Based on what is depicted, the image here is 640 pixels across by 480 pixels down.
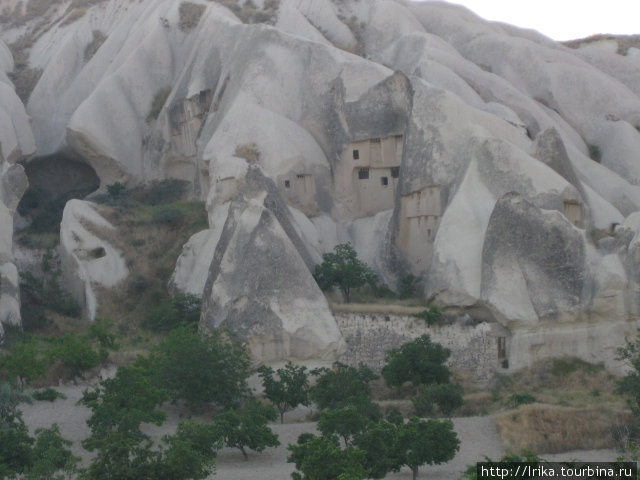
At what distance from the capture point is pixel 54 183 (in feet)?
142

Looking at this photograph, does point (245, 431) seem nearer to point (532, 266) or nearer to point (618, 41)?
point (532, 266)

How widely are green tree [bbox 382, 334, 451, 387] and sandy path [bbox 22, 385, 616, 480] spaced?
2.29 m

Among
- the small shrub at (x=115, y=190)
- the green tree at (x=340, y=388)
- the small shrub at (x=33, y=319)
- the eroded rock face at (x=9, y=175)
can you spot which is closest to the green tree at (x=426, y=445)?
the green tree at (x=340, y=388)

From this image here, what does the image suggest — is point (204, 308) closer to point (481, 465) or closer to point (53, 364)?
point (53, 364)

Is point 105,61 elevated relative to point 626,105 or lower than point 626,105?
elevated

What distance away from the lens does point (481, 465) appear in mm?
17797

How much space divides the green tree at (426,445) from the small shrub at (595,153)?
21114 millimetres

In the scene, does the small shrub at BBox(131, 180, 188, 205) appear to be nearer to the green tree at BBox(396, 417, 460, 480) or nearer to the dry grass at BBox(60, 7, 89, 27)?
the dry grass at BBox(60, 7, 89, 27)

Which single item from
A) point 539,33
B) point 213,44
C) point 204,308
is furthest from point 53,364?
point 539,33

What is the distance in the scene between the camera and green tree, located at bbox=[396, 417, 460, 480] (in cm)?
1980

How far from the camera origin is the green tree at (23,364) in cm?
2464

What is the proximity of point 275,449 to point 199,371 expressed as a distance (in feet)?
10.5

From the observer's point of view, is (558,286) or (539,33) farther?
(539,33)

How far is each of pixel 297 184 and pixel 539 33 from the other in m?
19.1
